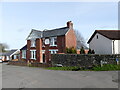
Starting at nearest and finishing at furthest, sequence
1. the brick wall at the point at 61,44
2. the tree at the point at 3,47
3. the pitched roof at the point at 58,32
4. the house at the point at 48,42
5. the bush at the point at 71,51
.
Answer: the bush at the point at 71,51, the brick wall at the point at 61,44, the house at the point at 48,42, the pitched roof at the point at 58,32, the tree at the point at 3,47

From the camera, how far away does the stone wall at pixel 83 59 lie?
2001cm

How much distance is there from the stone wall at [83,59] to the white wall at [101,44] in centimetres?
450

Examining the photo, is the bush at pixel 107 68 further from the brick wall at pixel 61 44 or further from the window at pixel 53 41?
the window at pixel 53 41

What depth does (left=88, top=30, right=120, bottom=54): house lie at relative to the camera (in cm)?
2392

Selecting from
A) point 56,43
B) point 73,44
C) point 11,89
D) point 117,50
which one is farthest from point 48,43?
point 11,89

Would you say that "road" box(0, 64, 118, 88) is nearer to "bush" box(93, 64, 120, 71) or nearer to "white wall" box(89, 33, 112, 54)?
"bush" box(93, 64, 120, 71)

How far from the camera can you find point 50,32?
32875 millimetres

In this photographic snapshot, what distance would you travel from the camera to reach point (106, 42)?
81.9ft

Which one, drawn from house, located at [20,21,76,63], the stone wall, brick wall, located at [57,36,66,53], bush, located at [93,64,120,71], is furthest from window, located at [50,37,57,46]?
bush, located at [93,64,120,71]

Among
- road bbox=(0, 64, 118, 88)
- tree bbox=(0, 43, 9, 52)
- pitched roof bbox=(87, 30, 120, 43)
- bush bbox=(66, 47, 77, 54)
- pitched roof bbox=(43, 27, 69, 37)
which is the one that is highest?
pitched roof bbox=(43, 27, 69, 37)

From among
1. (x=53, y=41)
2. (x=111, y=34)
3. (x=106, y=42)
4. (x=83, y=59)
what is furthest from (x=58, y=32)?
(x=83, y=59)

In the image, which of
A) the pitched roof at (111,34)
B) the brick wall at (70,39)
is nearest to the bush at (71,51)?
the brick wall at (70,39)

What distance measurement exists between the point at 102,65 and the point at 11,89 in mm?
13277

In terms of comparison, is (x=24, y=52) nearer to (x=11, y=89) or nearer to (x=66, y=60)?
(x=66, y=60)
